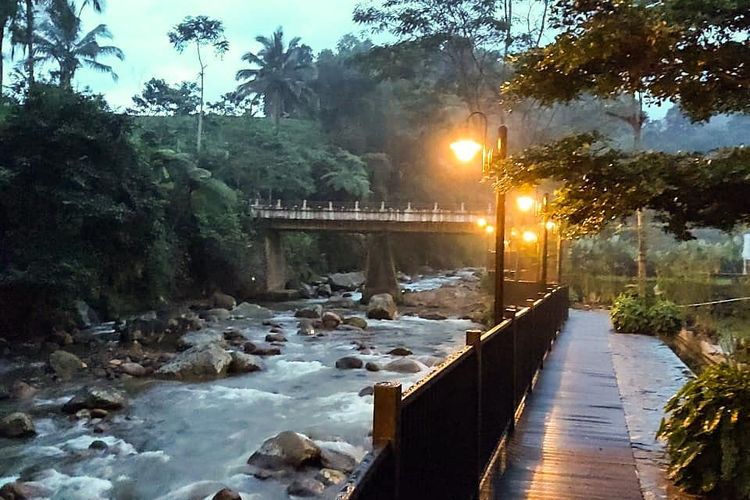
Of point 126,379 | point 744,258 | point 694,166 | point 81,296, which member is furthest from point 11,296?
point 744,258

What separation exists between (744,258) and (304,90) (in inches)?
1333

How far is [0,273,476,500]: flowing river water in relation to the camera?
923cm

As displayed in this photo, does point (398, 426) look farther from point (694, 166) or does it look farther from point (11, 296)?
point (11, 296)

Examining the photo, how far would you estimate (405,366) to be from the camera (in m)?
16.6

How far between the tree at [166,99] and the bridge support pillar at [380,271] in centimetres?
2252

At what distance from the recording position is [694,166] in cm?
506

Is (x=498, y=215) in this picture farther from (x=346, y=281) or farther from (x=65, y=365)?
(x=346, y=281)

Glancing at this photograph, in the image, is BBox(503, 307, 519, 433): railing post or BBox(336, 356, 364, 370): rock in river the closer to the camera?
BBox(503, 307, 519, 433): railing post

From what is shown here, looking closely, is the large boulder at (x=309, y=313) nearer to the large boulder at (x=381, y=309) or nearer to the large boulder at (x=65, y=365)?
the large boulder at (x=381, y=309)

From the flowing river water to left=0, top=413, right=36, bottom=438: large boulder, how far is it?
0.18 meters

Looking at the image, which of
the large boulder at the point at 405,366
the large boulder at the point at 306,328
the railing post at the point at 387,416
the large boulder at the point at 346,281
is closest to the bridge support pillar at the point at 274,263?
the large boulder at the point at 346,281

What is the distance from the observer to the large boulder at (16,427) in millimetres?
10991

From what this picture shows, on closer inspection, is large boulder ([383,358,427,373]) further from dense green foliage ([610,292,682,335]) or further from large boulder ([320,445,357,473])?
large boulder ([320,445,357,473])

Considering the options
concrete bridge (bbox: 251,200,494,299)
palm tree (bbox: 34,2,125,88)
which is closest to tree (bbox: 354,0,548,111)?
concrete bridge (bbox: 251,200,494,299)
